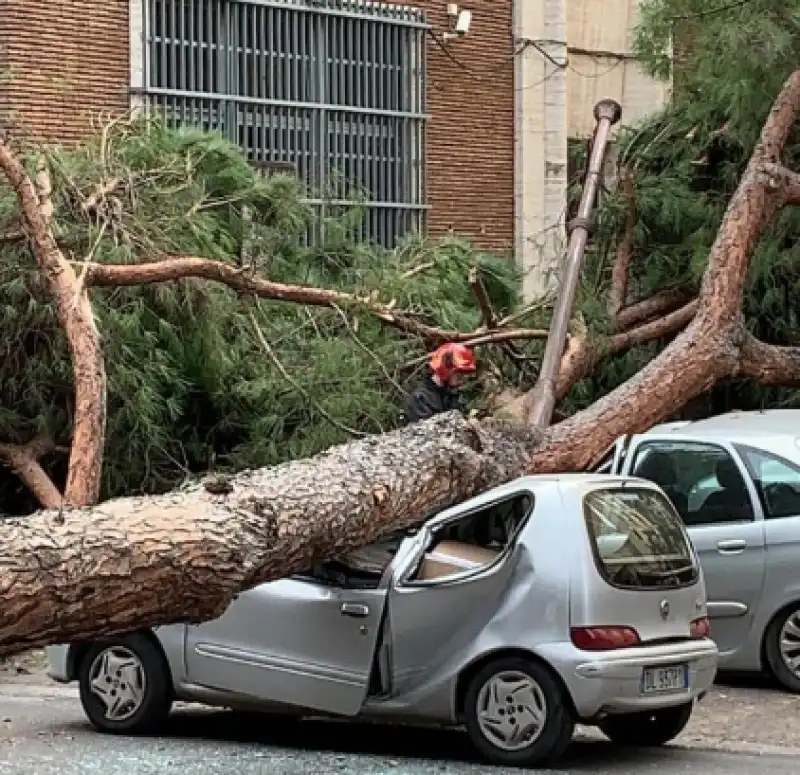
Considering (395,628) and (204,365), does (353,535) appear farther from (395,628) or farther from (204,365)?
(204,365)

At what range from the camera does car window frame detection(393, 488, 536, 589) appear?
916 centimetres

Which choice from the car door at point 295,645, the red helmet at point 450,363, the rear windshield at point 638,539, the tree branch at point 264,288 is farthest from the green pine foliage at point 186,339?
the rear windshield at point 638,539

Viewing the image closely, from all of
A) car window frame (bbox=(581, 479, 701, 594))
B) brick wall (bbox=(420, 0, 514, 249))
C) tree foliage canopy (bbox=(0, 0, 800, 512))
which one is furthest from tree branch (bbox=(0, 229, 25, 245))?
brick wall (bbox=(420, 0, 514, 249))

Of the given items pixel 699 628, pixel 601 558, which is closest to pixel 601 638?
pixel 601 558

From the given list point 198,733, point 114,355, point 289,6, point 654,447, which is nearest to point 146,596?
point 198,733

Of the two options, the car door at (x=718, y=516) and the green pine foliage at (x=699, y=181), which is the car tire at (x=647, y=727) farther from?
A: the green pine foliage at (x=699, y=181)

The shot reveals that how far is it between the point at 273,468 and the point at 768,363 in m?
5.56

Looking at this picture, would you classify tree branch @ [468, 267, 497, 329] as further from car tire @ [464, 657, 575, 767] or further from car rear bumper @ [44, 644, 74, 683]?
car tire @ [464, 657, 575, 767]

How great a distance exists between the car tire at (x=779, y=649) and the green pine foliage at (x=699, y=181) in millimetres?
4065

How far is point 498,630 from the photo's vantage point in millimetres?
9086

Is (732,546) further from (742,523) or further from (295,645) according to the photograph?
(295,645)

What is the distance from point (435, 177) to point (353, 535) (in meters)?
14.2

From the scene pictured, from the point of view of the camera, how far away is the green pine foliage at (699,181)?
15000 mm

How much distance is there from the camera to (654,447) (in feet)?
38.8
